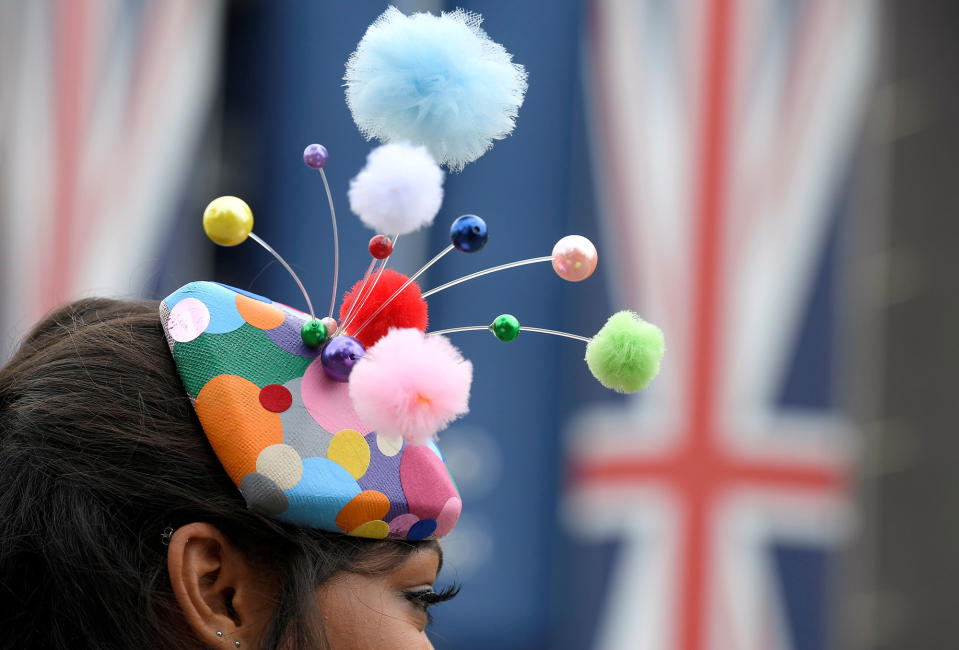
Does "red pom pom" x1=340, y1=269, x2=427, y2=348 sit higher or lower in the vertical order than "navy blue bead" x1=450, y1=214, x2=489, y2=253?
lower

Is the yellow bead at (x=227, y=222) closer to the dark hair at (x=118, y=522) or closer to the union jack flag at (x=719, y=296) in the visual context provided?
the dark hair at (x=118, y=522)

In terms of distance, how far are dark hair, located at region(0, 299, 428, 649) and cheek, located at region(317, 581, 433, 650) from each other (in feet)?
0.06

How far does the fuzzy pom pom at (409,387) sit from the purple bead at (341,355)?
54 millimetres

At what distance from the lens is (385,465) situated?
1.05 meters

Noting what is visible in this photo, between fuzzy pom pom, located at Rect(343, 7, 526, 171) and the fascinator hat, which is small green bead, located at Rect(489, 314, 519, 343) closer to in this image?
the fascinator hat

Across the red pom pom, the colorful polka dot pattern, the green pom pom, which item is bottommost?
the colorful polka dot pattern

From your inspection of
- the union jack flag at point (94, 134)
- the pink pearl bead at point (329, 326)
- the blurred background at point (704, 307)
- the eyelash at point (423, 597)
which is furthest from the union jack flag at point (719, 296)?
Answer: the pink pearl bead at point (329, 326)

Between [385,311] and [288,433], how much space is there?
170 millimetres

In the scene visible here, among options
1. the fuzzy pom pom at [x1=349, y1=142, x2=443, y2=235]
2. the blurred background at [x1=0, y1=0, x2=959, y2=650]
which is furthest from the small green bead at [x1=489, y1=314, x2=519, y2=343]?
the blurred background at [x1=0, y1=0, x2=959, y2=650]

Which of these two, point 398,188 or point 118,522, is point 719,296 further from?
point 118,522

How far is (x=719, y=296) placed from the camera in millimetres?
3025

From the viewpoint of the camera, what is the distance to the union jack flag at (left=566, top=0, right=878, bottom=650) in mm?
2873

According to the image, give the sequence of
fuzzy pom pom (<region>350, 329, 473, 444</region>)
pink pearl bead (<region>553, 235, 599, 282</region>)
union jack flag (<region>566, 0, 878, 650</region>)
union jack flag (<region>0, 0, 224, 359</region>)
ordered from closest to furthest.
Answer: fuzzy pom pom (<region>350, 329, 473, 444</region>)
pink pearl bead (<region>553, 235, 599, 282</region>)
union jack flag (<region>566, 0, 878, 650</region>)
union jack flag (<region>0, 0, 224, 359</region>)

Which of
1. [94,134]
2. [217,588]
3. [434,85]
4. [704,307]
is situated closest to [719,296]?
[704,307]
